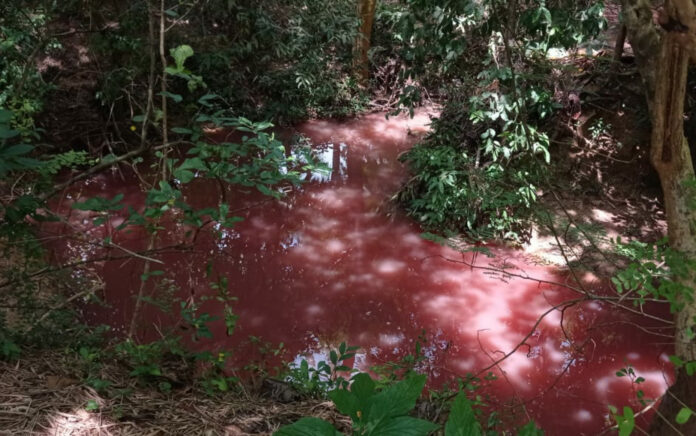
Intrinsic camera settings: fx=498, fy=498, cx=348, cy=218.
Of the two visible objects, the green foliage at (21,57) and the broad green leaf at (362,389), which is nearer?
the broad green leaf at (362,389)

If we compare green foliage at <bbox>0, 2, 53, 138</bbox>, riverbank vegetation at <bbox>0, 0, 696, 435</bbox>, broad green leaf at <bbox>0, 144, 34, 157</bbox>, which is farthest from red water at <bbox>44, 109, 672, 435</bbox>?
broad green leaf at <bbox>0, 144, 34, 157</bbox>

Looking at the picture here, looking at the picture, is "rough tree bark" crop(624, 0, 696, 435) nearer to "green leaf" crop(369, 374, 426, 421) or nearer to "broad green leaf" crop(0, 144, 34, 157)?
"green leaf" crop(369, 374, 426, 421)

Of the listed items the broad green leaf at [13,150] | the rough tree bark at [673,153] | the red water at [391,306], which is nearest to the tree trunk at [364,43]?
the red water at [391,306]

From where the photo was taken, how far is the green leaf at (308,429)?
0.79 meters

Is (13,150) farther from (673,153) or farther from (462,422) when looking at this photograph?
(673,153)

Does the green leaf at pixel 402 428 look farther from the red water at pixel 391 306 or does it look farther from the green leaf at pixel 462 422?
the red water at pixel 391 306

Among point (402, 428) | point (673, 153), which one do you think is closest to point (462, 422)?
point (402, 428)

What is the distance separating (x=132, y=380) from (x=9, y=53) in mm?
2970

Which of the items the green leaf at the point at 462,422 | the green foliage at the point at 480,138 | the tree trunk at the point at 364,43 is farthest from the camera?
the tree trunk at the point at 364,43

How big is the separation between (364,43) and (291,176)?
6763mm

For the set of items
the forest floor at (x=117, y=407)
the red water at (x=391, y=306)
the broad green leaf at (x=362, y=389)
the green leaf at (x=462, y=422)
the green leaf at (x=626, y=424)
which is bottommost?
the red water at (x=391, y=306)

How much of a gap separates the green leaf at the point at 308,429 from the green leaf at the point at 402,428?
7 cm

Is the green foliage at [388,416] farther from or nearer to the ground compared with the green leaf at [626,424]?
farther from the ground

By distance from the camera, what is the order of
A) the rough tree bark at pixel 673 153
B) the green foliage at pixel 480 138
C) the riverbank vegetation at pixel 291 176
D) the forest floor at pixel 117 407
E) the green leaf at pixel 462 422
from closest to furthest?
1. the green leaf at pixel 462 422
2. the forest floor at pixel 117 407
3. the riverbank vegetation at pixel 291 176
4. the rough tree bark at pixel 673 153
5. the green foliage at pixel 480 138
